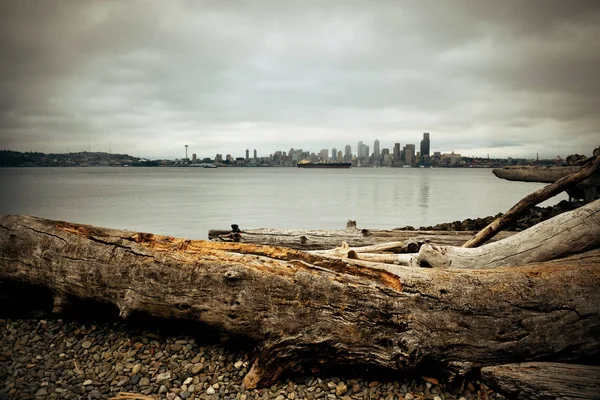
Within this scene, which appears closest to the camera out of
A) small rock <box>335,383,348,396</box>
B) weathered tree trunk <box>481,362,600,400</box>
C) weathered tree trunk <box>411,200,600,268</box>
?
weathered tree trunk <box>481,362,600,400</box>

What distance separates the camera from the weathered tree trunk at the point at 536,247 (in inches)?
177

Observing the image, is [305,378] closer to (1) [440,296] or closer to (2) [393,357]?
(2) [393,357]

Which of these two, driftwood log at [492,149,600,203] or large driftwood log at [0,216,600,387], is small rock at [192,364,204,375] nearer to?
large driftwood log at [0,216,600,387]

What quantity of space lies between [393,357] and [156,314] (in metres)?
2.58

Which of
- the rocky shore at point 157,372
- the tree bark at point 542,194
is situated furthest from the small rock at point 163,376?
the tree bark at point 542,194

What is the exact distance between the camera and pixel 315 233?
27.1ft

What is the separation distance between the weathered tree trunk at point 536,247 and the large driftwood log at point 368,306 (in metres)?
0.38

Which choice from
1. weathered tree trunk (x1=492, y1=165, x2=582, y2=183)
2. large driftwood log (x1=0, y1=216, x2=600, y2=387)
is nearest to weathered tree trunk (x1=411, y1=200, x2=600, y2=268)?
large driftwood log (x1=0, y1=216, x2=600, y2=387)

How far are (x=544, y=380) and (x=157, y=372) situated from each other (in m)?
3.54

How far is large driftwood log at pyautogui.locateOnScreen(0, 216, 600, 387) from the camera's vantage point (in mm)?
3400

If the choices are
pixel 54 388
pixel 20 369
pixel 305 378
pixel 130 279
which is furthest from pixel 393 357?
pixel 20 369

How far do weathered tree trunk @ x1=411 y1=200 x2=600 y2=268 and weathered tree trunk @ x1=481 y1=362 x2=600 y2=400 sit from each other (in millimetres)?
1680

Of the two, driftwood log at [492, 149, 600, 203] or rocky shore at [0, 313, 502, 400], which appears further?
driftwood log at [492, 149, 600, 203]

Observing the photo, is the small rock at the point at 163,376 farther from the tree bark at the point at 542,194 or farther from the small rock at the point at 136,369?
the tree bark at the point at 542,194
